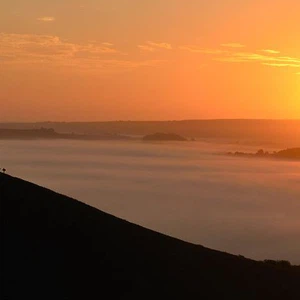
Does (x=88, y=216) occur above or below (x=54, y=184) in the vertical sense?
below

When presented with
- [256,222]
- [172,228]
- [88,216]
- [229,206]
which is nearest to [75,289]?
[88,216]

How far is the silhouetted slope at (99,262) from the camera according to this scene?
2283 centimetres

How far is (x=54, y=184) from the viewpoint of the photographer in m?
156

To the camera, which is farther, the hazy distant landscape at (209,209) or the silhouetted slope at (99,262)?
the hazy distant landscape at (209,209)

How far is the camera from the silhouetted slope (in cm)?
2283

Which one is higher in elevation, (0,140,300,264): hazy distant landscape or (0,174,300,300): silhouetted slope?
(0,140,300,264): hazy distant landscape

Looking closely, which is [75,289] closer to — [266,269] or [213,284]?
[213,284]

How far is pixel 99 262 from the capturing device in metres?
25.0

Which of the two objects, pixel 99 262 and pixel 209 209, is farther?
pixel 209 209

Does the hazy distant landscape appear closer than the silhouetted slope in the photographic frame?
A: No

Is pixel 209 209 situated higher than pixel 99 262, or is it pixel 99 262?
pixel 209 209

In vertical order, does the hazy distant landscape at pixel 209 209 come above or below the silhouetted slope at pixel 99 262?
above

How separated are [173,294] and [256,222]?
10522 centimetres

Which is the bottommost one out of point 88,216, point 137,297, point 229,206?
point 137,297
